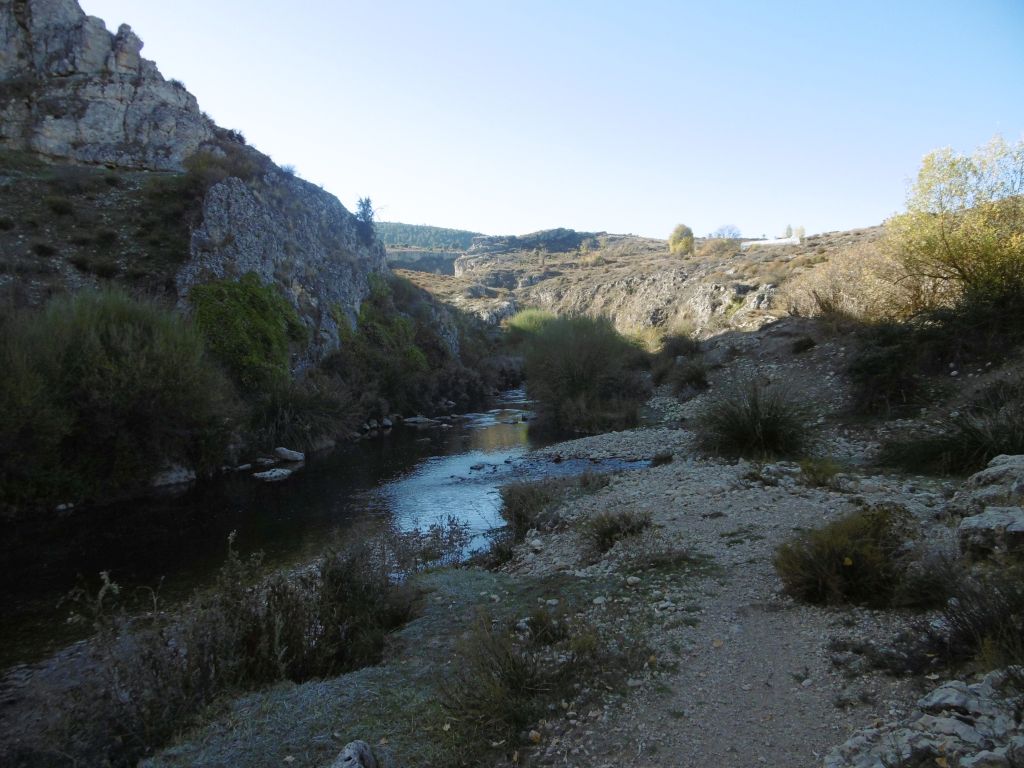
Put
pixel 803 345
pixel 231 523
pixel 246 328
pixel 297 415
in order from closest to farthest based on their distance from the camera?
pixel 231 523 < pixel 297 415 < pixel 803 345 < pixel 246 328

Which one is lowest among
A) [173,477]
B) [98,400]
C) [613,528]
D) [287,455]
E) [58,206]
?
[287,455]

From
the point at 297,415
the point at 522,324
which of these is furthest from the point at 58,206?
the point at 522,324

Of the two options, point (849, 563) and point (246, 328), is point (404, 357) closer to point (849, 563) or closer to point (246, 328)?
point (246, 328)

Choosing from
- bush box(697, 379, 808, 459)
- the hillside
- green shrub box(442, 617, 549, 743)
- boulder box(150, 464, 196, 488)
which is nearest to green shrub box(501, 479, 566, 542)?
bush box(697, 379, 808, 459)

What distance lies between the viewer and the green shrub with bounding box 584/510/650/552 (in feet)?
27.4

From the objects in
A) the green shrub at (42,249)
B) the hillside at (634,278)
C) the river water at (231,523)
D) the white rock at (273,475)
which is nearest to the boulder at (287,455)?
the river water at (231,523)

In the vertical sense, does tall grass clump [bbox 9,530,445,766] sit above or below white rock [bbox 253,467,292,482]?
above

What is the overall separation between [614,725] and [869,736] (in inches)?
59.9

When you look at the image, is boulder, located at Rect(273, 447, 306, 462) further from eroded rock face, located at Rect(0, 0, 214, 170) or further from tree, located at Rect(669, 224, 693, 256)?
tree, located at Rect(669, 224, 693, 256)

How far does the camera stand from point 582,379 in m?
27.8

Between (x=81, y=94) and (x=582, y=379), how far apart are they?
33.4 m

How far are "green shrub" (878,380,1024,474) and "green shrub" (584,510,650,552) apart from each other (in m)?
5.77

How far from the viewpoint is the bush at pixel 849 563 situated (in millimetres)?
5199

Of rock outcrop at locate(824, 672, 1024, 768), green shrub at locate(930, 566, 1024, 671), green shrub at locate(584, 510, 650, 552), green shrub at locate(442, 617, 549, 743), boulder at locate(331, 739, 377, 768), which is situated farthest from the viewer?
green shrub at locate(584, 510, 650, 552)
